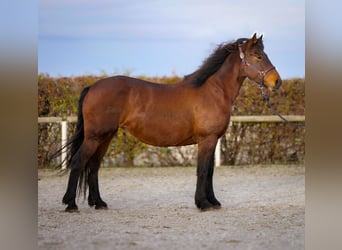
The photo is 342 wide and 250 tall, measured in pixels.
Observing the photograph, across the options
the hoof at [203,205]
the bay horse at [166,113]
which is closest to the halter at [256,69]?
the bay horse at [166,113]

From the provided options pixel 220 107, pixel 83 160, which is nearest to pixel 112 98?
pixel 83 160

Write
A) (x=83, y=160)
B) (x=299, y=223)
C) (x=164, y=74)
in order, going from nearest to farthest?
(x=299, y=223) → (x=83, y=160) → (x=164, y=74)

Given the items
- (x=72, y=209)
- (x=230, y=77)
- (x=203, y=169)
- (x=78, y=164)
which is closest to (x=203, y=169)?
(x=203, y=169)

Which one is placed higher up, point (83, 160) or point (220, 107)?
point (220, 107)

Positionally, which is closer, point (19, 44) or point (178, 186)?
point (19, 44)

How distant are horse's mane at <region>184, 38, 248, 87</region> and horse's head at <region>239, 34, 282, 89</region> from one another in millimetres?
141

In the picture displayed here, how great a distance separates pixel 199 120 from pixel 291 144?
4.63m

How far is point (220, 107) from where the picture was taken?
5281mm

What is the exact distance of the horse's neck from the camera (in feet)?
17.7

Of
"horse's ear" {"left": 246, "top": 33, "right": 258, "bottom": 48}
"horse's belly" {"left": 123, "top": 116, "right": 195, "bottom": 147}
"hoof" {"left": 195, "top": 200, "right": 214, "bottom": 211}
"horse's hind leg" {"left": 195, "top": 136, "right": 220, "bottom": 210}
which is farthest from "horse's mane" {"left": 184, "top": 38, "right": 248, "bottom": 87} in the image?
"hoof" {"left": 195, "top": 200, "right": 214, "bottom": 211}

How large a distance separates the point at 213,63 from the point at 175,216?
5.66 ft

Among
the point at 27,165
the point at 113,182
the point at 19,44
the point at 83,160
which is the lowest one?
the point at 113,182

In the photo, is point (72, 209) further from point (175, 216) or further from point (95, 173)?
point (175, 216)

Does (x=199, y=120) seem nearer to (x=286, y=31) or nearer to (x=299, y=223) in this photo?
(x=299, y=223)
